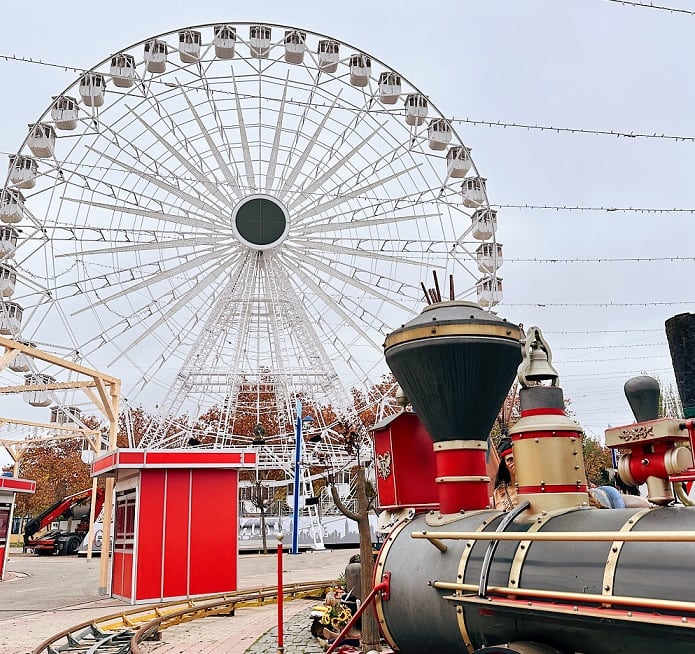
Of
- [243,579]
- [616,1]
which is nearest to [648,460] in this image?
[616,1]

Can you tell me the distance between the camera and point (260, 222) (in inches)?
647

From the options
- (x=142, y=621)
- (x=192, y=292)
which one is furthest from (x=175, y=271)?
(x=142, y=621)

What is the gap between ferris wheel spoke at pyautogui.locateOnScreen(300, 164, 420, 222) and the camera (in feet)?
55.7

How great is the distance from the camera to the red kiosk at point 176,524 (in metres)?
11.0

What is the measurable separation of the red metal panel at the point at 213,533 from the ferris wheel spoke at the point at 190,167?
24.4ft

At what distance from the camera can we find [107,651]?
7.06 m

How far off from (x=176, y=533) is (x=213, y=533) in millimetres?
626

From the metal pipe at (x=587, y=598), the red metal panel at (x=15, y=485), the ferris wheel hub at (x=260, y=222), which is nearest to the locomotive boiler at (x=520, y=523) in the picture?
the metal pipe at (x=587, y=598)

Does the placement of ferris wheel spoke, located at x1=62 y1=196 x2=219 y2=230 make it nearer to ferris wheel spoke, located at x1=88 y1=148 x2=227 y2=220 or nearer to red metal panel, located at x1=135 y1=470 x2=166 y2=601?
ferris wheel spoke, located at x1=88 y1=148 x2=227 y2=220

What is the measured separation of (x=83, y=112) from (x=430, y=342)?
14.5 meters

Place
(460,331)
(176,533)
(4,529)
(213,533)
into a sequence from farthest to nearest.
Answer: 1. (4,529)
2. (213,533)
3. (176,533)
4. (460,331)

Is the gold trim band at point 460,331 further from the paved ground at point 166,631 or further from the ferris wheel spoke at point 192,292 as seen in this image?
the ferris wheel spoke at point 192,292

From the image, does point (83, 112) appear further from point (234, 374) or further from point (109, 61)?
point (234, 374)

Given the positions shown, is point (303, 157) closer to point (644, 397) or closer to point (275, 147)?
point (275, 147)
